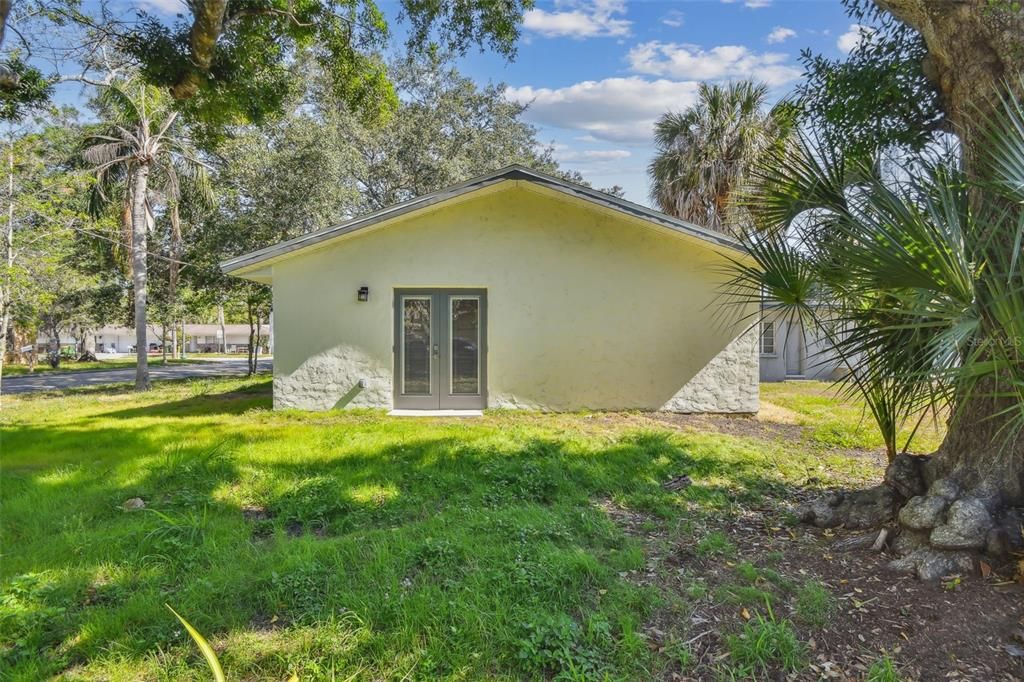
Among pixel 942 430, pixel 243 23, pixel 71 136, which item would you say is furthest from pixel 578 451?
pixel 71 136

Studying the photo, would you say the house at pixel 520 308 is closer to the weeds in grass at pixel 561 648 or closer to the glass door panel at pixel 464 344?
the glass door panel at pixel 464 344

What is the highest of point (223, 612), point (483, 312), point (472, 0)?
point (472, 0)

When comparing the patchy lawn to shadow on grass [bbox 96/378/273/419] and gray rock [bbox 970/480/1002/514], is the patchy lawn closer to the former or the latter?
gray rock [bbox 970/480/1002/514]

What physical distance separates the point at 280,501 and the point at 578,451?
3.39m

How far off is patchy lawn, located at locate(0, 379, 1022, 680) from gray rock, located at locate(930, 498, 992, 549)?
0.79ft

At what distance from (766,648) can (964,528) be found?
1680 mm

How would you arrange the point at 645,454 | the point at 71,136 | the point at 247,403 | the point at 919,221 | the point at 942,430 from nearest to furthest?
the point at 919,221 → the point at 645,454 → the point at 942,430 → the point at 247,403 → the point at 71,136

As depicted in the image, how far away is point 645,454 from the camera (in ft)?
21.4

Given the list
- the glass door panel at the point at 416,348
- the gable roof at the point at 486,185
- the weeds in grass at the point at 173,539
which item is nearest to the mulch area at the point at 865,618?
the weeds in grass at the point at 173,539

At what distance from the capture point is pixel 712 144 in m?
16.2

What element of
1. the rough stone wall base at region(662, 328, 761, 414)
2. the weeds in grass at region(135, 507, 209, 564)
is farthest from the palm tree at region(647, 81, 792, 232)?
the weeds in grass at region(135, 507, 209, 564)

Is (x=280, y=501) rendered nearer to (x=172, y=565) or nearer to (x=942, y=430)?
(x=172, y=565)

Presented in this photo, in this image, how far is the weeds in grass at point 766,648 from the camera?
2646 millimetres

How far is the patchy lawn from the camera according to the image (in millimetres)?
2684
